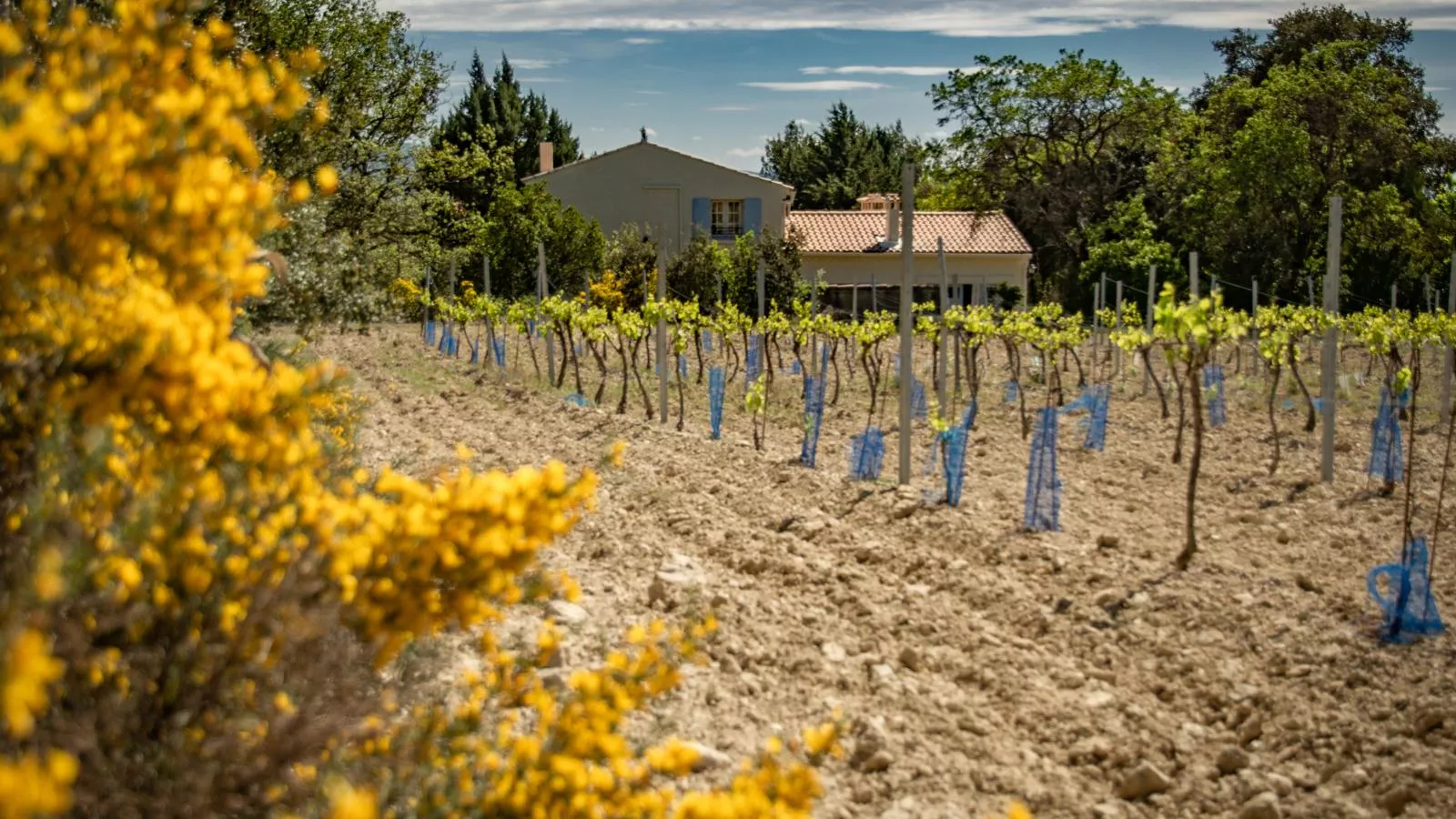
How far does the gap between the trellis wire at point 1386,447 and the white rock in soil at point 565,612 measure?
663 cm

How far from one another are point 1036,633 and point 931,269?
106 feet

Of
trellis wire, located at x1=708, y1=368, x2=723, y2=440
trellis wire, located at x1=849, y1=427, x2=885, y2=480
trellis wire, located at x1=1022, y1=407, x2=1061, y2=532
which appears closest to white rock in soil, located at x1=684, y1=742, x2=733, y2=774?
trellis wire, located at x1=1022, y1=407, x2=1061, y2=532

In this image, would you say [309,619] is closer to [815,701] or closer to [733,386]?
[815,701]

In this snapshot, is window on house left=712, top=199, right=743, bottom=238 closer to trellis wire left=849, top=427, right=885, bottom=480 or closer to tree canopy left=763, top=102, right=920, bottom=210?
tree canopy left=763, top=102, right=920, bottom=210

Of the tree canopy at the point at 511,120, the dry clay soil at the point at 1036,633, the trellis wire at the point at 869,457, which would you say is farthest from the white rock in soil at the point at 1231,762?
the tree canopy at the point at 511,120

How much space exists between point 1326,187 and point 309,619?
36.2m

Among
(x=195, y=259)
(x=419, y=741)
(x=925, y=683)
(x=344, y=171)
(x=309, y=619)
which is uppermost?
(x=344, y=171)

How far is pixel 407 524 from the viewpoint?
2.72 m

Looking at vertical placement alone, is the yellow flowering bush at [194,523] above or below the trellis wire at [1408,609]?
above

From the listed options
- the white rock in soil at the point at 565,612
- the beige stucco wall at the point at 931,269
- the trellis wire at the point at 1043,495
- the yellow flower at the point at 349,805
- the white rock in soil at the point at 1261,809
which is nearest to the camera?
the yellow flower at the point at 349,805

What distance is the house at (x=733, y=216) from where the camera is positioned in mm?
37625

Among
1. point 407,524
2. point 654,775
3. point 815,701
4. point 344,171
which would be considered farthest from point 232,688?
point 344,171

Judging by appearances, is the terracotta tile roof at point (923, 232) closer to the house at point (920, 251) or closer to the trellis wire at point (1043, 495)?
the house at point (920, 251)

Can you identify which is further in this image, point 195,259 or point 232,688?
point 232,688
